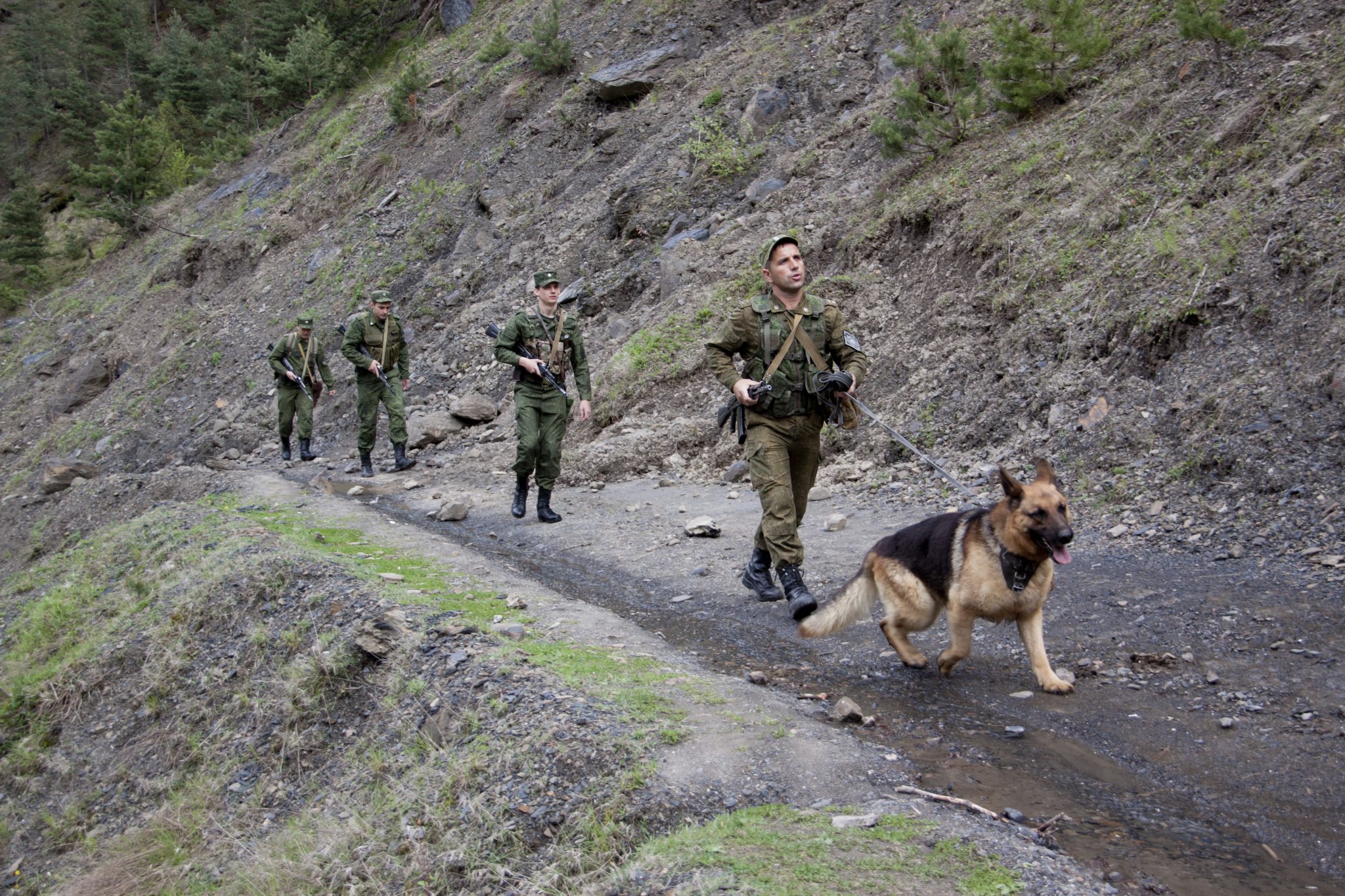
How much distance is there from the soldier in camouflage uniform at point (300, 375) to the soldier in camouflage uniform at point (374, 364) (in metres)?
3.22

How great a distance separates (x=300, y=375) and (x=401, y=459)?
370cm

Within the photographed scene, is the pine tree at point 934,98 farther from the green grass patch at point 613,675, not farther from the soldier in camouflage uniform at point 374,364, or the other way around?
the green grass patch at point 613,675

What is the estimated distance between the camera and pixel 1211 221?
7812 millimetres

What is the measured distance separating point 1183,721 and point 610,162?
18.2 meters

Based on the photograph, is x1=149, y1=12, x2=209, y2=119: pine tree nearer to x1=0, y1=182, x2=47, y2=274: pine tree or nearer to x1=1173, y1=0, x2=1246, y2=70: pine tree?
x1=0, y1=182, x2=47, y2=274: pine tree

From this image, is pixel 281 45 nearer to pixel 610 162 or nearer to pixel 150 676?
pixel 610 162

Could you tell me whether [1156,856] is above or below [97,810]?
above

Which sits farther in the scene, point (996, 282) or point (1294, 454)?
point (996, 282)

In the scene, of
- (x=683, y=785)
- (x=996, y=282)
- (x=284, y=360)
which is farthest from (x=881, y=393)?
(x=284, y=360)

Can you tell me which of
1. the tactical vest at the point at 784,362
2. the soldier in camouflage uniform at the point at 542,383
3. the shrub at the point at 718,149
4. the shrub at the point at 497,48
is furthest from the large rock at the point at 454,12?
the tactical vest at the point at 784,362

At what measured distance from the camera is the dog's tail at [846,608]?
525cm

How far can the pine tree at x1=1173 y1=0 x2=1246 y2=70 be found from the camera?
29.6 feet

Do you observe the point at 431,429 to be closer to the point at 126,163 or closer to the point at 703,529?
the point at 703,529

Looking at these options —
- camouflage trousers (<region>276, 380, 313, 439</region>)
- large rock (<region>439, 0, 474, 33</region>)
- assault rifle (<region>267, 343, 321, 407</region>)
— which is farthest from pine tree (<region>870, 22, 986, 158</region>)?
large rock (<region>439, 0, 474, 33</region>)
